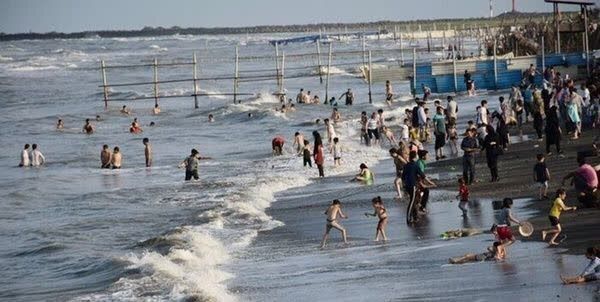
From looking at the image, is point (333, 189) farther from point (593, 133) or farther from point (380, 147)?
point (380, 147)

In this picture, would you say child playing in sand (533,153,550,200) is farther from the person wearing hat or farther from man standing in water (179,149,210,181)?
man standing in water (179,149,210,181)

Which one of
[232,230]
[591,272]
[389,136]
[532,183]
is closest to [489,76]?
[389,136]

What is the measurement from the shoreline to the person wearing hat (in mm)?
262

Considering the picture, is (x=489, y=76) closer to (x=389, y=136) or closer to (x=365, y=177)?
(x=389, y=136)

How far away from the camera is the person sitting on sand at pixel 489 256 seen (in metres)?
16.4

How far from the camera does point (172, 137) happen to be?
50156mm

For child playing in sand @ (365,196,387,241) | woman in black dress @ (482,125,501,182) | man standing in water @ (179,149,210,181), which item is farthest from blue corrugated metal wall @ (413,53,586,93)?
child playing in sand @ (365,196,387,241)

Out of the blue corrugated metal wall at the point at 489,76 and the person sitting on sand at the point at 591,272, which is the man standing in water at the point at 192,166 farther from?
the blue corrugated metal wall at the point at 489,76

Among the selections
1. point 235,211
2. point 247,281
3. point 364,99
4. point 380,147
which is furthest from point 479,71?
point 247,281

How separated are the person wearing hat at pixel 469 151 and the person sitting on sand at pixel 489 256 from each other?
7.86m

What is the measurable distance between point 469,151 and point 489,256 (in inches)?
323

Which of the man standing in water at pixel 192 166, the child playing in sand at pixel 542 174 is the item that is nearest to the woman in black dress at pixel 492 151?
the child playing in sand at pixel 542 174

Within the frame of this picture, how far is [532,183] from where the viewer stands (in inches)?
957

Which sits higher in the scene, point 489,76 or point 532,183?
point 489,76
